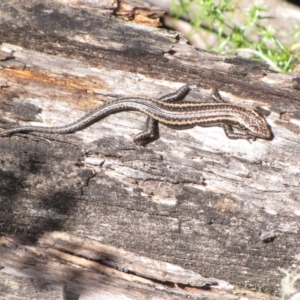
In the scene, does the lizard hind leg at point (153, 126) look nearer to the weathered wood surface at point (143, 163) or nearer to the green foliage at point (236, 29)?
the weathered wood surface at point (143, 163)

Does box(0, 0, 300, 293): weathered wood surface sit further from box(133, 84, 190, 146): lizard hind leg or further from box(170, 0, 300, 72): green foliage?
box(170, 0, 300, 72): green foliage

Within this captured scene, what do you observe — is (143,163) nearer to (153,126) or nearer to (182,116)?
(153,126)

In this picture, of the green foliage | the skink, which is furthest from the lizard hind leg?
the green foliage

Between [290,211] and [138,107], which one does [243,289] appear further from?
[138,107]

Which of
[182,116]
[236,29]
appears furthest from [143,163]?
[236,29]

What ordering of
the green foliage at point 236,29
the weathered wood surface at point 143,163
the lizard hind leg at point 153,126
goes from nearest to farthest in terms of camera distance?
1. the weathered wood surface at point 143,163
2. the lizard hind leg at point 153,126
3. the green foliage at point 236,29

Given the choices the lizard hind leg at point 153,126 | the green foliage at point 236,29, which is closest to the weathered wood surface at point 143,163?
the lizard hind leg at point 153,126

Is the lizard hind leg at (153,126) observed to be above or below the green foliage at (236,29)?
below
